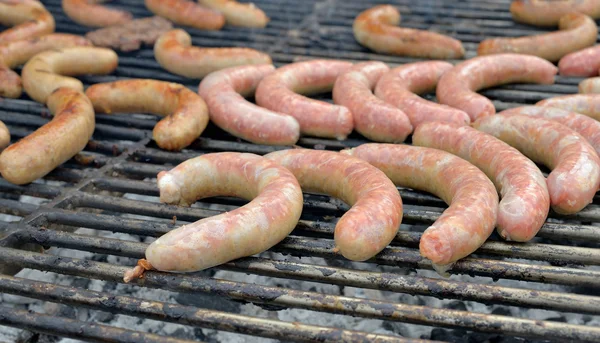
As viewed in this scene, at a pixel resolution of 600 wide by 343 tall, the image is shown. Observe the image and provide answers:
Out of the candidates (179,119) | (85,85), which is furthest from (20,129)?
(179,119)

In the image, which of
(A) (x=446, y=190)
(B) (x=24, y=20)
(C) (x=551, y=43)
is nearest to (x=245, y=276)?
(A) (x=446, y=190)

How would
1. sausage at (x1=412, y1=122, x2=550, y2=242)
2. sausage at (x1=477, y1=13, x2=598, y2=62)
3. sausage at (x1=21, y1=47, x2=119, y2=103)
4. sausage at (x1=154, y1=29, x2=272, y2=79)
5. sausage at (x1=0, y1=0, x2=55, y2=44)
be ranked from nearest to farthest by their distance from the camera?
1. sausage at (x1=412, y1=122, x2=550, y2=242)
2. sausage at (x1=21, y1=47, x2=119, y2=103)
3. sausage at (x1=154, y1=29, x2=272, y2=79)
4. sausage at (x1=477, y1=13, x2=598, y2=62)
5. sausage at (x1=0, y1=0, x2=55, y2=44)

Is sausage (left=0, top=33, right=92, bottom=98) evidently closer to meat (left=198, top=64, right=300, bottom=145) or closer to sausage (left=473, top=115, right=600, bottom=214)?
meat (left=198, top=64, right=300, bottom=145)

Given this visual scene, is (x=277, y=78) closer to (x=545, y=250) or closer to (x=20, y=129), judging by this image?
(x=20, y=129)

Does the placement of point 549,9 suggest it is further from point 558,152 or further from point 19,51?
point 19,51

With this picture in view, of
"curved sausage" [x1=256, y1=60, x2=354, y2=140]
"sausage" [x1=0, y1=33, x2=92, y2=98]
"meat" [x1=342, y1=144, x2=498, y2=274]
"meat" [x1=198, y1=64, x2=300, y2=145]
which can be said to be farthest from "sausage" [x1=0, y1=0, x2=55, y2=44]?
"meat" [x1=342, y1=144, x2=498, y2=274]

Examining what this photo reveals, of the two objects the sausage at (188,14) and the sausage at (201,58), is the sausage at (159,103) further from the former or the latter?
the sausage at (188,14)
